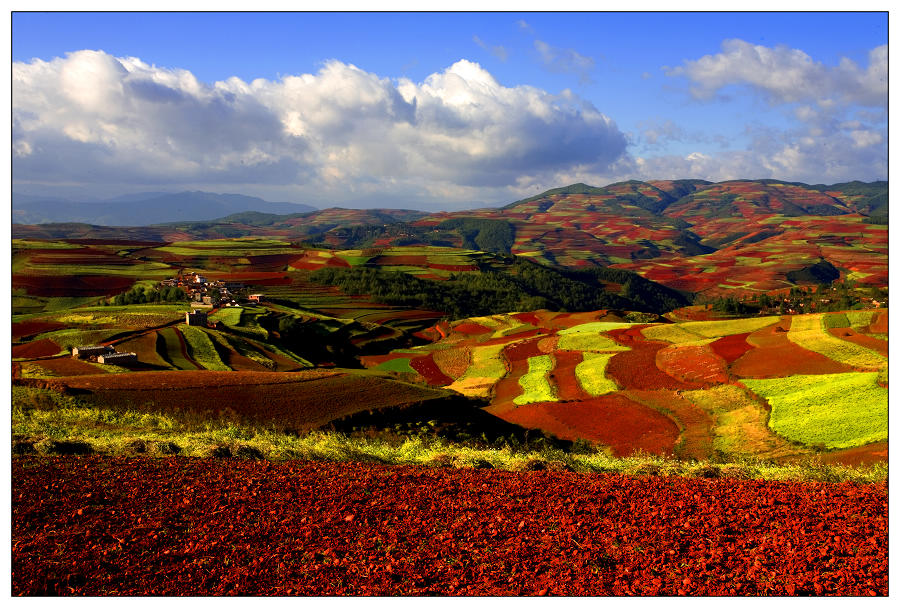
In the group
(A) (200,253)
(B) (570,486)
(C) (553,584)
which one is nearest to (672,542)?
(C) (553,584)

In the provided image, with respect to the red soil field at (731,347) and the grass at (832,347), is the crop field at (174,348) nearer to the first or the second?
the red soil field at (731,347)

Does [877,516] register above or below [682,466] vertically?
above

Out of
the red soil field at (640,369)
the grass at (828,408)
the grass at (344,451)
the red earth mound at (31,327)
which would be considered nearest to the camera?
the grass at (344,451)

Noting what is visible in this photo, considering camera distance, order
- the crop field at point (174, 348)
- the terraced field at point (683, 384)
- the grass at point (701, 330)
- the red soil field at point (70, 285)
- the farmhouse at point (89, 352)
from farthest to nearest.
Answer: the red soil field at point (70, 285)
the grass at point (701, 330)
the crop field at point (174, 348)
the farmhouse at point (89, 352)
the terraced field at point (683, 384)

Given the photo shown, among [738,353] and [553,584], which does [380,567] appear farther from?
[738,353]

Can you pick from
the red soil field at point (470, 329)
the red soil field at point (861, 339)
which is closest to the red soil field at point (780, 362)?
the red soil field at point (861, 339)

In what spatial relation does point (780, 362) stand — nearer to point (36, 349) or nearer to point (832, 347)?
point (832, 347)

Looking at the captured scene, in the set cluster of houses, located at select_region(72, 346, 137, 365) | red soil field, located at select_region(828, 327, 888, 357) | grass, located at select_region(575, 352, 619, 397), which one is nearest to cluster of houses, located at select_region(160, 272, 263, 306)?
cluster of houses, located at select_region(72, 346, 137, 365)
